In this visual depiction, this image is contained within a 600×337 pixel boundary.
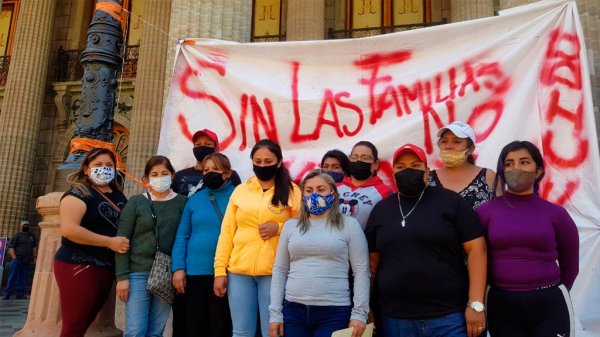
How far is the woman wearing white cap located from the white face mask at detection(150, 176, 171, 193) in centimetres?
188

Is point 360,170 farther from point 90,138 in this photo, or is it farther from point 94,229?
point 90,138

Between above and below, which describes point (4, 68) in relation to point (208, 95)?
above

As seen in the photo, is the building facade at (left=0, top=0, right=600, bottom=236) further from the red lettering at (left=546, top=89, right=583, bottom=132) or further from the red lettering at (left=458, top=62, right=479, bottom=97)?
the red lettering at (left=546, top=89, right=583, bottom=132)

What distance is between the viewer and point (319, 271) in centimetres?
285

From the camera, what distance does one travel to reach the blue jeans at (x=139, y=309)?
3.56m

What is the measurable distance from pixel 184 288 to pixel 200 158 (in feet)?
3.85

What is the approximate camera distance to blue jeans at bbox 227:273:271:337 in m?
3.26

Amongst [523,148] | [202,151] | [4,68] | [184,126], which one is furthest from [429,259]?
[4,68]

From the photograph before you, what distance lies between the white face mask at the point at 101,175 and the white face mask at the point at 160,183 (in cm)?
33

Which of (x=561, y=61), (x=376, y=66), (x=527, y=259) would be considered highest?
(x=376, y=66)

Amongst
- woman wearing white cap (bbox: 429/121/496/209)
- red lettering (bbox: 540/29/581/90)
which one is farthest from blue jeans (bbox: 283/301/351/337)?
red lettering (bbox: 540/29/581/90)

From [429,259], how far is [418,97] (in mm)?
2078

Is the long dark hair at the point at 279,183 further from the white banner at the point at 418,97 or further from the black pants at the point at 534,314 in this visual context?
the black pants at the point at 534,314

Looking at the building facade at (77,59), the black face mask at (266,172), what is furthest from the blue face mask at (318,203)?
the building facade at (77,59)
